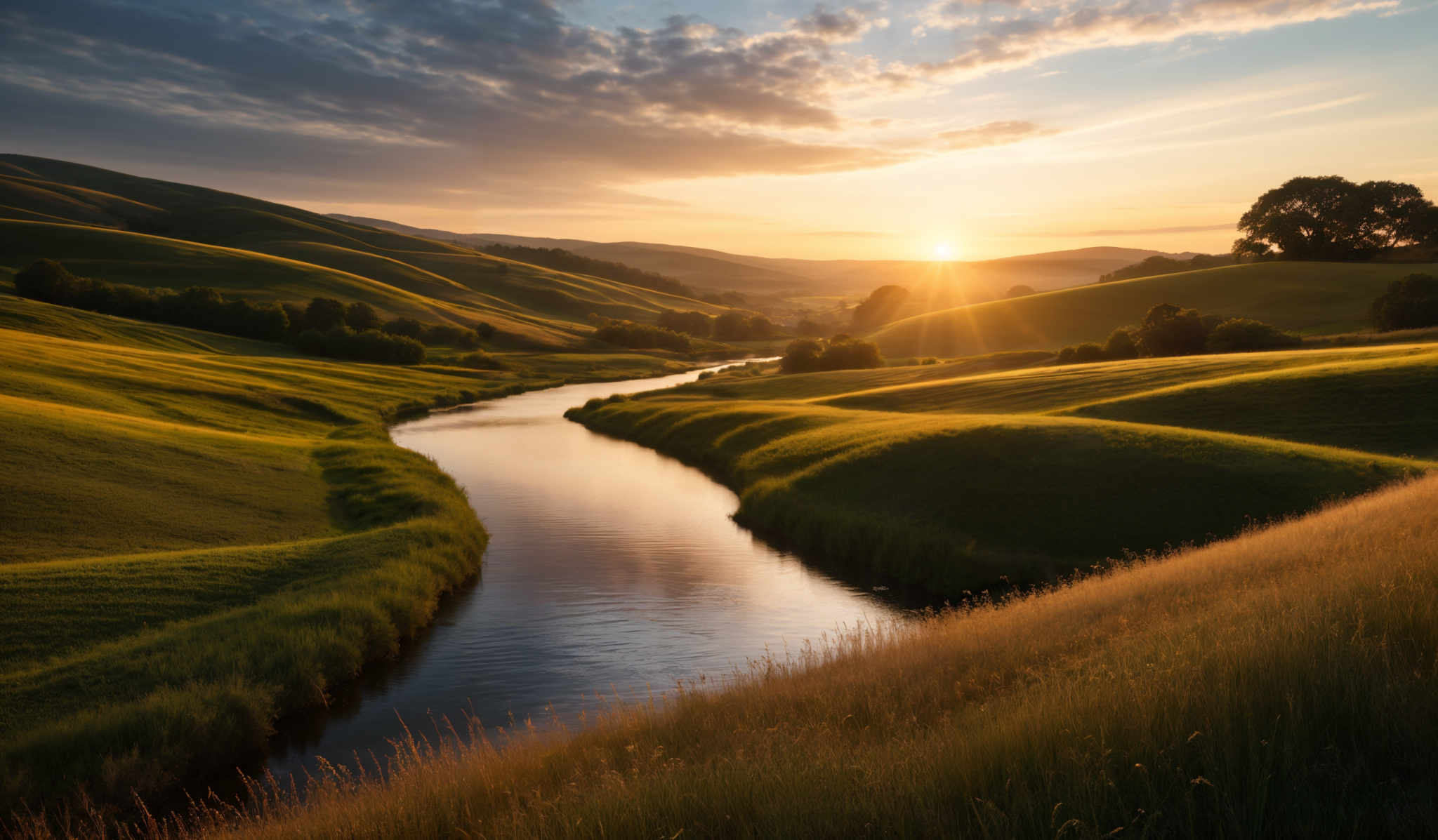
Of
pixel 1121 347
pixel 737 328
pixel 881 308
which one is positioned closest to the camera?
pixel 1121 347

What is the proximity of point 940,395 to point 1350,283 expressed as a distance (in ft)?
202

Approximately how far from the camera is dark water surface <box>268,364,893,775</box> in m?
15.7

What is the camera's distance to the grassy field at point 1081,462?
22.6 metres

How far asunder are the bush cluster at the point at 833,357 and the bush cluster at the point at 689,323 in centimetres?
8953

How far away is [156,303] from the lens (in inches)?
3617

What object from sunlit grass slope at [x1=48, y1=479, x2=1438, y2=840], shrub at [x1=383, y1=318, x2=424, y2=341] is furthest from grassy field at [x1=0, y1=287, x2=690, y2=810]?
shrub at [x1=383, y1=318, x2=424, y2=341]

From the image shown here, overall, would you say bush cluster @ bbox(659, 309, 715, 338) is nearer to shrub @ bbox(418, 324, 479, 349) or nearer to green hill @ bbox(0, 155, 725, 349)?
green hill @ bbox(0, 155, 725, 349)

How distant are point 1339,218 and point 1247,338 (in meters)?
65.8

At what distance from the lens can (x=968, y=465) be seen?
93.1 feet

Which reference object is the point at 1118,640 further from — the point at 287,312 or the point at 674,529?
the point at 287,312

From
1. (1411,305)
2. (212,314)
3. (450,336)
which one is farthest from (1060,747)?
(450,336)

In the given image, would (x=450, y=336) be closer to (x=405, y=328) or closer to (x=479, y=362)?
(x=405, y=328)

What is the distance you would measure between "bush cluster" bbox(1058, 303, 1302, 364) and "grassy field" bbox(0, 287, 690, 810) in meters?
49.4

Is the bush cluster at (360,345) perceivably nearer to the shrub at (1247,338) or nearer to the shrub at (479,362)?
the shrub at (479,362)
